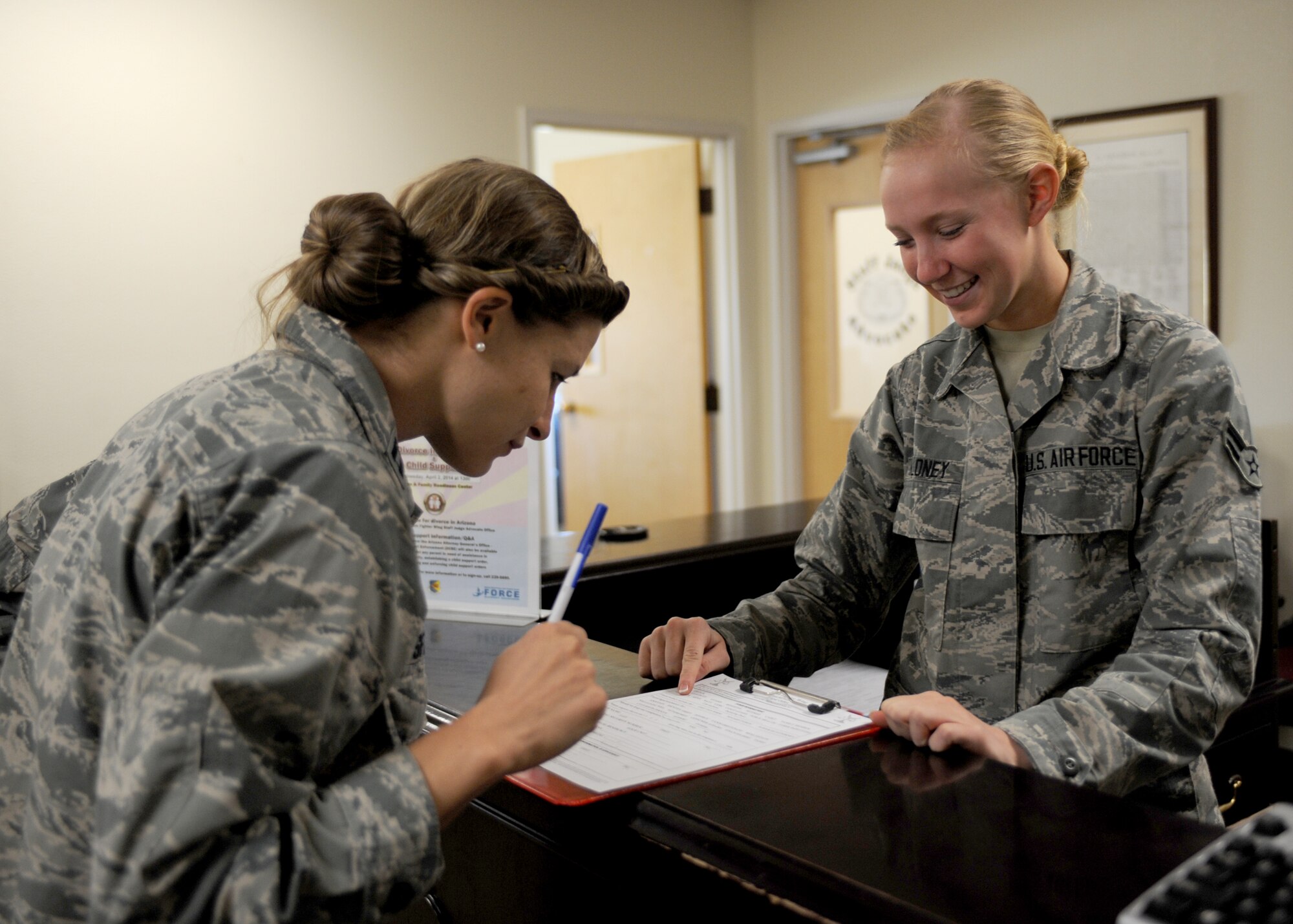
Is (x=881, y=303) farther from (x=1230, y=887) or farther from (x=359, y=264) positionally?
(x=1230, y=887)

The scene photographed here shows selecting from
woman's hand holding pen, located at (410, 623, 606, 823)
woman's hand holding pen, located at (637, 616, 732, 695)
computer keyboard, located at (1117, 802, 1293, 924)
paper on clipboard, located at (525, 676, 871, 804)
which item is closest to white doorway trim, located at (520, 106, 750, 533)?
woman's hand holding pen, located at (637, 616, 732, 695)

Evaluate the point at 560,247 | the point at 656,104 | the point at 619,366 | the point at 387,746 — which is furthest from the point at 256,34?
the point at 387,746

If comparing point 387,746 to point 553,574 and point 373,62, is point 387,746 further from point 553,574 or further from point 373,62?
point 373,62

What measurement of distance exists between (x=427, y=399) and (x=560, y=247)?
17 cm

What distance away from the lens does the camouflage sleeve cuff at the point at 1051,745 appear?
3.49 feet

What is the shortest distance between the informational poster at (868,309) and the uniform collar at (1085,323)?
288cm

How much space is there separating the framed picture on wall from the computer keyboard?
118 inches

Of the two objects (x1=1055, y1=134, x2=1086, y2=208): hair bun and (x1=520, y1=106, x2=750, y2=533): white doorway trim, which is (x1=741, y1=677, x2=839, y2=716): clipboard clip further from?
(x1=520, y1=106, x2=750, y2=533): white doorway trim

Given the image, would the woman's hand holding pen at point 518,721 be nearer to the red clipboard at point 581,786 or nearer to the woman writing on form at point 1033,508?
the red clipboard at point 581,786

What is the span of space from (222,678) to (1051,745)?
775 mm

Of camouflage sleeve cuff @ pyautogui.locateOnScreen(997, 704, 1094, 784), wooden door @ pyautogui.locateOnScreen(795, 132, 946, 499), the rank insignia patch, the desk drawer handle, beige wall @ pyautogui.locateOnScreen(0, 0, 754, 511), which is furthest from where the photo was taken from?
wooden door @ pyautogui.locateOnScreen(795, 132, 946, 499)

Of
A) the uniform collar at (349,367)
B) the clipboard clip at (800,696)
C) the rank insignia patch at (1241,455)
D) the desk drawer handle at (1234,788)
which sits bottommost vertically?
the desk drawer handle at (1234,788)

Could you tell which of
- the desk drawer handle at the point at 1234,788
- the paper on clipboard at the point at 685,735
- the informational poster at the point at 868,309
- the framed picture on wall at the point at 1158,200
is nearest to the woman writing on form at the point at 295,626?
the paper on clipboard at the point at 685,735

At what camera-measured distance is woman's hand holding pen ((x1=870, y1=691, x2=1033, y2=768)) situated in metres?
1.01
